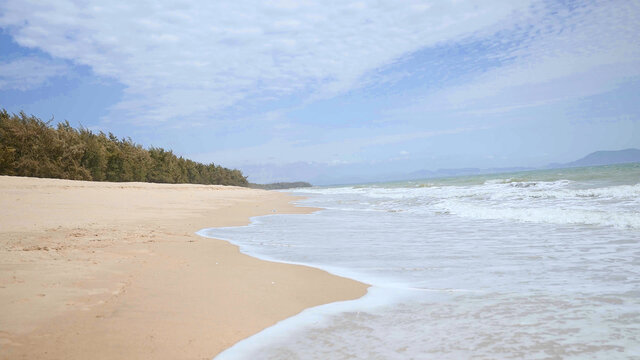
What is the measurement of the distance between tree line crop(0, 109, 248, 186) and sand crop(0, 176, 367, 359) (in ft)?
56.8

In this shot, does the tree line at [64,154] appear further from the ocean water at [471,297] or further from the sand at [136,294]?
the ocean water at [471,297]

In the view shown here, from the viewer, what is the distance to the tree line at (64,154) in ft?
63.7

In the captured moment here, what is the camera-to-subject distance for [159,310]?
269cm

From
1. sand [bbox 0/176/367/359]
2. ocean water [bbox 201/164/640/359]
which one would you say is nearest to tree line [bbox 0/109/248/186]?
sand [bbox 0/176/367/359]

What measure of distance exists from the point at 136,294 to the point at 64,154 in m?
22.9

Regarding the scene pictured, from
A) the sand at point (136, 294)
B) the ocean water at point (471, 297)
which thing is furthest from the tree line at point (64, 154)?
the ocean water at point (471, 297)

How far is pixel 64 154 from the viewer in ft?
71.1

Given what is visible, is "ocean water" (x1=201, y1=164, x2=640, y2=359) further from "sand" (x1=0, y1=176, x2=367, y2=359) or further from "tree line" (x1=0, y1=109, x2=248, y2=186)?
"tree line" (x1=0, y1=109, x2=248, y2=186)

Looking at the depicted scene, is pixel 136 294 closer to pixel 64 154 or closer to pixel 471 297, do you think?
pixel 471 297

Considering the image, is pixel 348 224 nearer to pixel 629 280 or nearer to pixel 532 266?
pixel 532 266

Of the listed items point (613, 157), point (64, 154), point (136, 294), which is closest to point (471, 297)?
point (136, 294)

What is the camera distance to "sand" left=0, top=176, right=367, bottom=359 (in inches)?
84.9

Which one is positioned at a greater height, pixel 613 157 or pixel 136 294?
pixel 613 157

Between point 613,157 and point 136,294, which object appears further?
point 613,157
